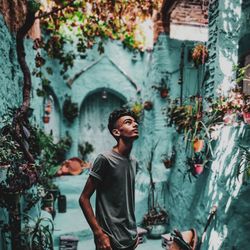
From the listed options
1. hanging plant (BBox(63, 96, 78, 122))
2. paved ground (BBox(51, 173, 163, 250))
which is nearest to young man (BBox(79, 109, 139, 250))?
paved ground (BBox(51, 173, 163, 250))

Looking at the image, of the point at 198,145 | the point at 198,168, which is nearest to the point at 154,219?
the point at 198,168

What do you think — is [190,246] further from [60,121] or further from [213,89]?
[60,121]

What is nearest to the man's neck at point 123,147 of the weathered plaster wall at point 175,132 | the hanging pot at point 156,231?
the weathered plaster wall at point 175,132

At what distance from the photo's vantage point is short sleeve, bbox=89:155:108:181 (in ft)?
6.61

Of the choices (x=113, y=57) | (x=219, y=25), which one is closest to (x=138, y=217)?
(x=219, y=25)

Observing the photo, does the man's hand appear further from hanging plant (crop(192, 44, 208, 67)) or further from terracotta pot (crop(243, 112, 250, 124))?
hanging plant (crop(192, 44, 208, 67))

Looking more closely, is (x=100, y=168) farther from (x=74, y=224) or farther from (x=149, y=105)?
(x=149, y=105)

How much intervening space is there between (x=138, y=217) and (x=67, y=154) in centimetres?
480

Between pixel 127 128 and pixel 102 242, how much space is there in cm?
78

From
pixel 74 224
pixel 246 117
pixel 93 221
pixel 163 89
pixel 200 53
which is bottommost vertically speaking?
pixel 74 224

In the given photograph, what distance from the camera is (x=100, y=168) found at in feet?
6.63

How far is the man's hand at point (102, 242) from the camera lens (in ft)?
6.27

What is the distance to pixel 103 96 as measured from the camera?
11.3m

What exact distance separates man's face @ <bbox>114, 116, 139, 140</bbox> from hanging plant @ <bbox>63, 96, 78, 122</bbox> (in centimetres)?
853
